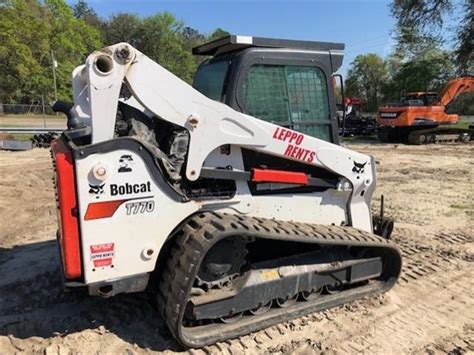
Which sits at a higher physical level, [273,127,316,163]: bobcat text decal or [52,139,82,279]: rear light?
[273,127,316,163]: bobcat text decal

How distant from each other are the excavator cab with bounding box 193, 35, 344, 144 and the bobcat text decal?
22 cm

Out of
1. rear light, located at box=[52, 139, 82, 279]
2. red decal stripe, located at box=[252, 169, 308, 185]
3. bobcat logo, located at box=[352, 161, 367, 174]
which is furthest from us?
bobcat logo, located at box=[352, 161, 367, 174]

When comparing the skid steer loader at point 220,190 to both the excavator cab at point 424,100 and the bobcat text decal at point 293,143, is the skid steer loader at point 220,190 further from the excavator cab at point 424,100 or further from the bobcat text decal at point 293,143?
the excavator cab at point 424,100

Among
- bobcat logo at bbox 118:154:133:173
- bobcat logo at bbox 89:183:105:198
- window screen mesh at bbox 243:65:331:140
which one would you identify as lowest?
bobcat logo at bbox 89:183:105:198

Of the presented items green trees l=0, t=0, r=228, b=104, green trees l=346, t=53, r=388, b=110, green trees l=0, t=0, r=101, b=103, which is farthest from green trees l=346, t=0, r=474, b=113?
green trees l=0, t=0, r=101, b=103

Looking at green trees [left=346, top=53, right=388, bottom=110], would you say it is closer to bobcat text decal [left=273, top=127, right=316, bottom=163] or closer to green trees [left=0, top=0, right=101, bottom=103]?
green trees [left=0, top=0, right=101, bottom=103]

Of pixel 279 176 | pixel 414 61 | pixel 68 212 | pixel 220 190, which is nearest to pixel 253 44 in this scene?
pixel 279 176

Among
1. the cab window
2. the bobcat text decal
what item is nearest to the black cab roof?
the cab window

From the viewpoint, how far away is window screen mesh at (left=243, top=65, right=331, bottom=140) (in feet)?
13.4

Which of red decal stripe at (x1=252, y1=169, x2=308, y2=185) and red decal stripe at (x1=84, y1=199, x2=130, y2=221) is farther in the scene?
red decal stripe at (x1=252, y1=169, x2=308, y2=185)

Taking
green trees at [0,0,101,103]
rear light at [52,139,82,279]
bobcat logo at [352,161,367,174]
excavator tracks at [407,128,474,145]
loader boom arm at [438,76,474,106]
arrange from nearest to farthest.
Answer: rear light at [52,139,82,279] < bobcat logo at [352,161,367,174] < excavator tracks at [407,128,474,145] < loader boom arm at [438,76,474,106] < green trees at [0,0,101,103]

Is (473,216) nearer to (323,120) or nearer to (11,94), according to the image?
(323,120)

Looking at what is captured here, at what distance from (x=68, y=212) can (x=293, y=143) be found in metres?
1.91

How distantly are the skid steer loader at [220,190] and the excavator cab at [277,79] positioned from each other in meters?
0.01
